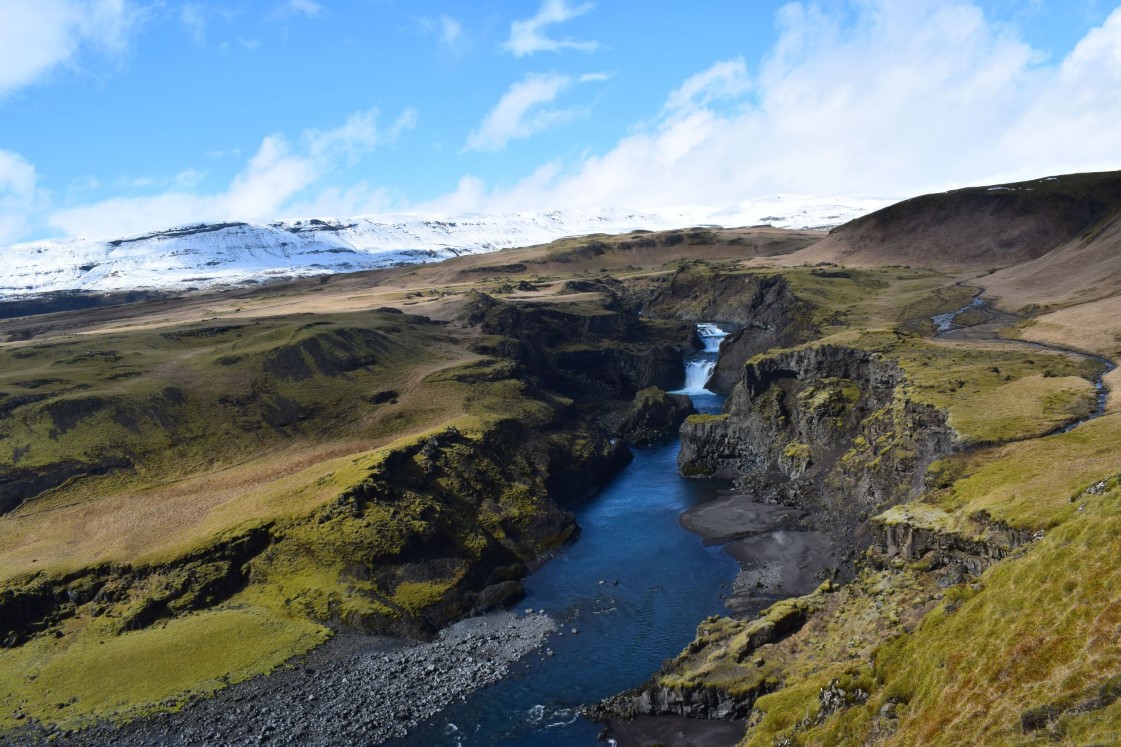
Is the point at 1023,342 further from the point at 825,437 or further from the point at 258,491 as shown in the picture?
the point at 258,491

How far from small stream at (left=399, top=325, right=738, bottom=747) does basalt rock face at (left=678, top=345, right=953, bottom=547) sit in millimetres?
7792

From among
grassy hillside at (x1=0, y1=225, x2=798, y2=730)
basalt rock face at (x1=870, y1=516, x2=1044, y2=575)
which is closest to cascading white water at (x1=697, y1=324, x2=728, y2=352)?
grassy hillside at (x1=0, y1=225, x2=798, y2=730)

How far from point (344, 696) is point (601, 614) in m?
23.7

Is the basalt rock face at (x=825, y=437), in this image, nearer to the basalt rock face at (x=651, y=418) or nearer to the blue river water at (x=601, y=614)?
the blue river water at (x=601, y=614)

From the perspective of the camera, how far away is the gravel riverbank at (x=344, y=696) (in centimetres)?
5672

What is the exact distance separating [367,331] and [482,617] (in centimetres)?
9317

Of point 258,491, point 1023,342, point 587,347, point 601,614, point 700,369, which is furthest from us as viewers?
point 700,369

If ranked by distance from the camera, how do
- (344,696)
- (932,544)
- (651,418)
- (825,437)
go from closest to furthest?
1. (932,544)
2. (344,696)
3. (825,437)
4. (651,418)

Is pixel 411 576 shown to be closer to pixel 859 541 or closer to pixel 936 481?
pixel 859 541

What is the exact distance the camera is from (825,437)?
9662 cm

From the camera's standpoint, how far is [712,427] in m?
115

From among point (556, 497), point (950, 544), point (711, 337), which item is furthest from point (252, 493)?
point (711, 337)

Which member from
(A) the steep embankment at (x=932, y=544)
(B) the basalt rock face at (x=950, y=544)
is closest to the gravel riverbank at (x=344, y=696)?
(A) the steep embankment at (x=932, y=544)

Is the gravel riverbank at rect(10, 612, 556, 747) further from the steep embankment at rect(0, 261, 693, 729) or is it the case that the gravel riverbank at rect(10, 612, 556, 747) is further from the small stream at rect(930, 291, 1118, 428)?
the small stream at rect(930, 291, 1118, 428)
